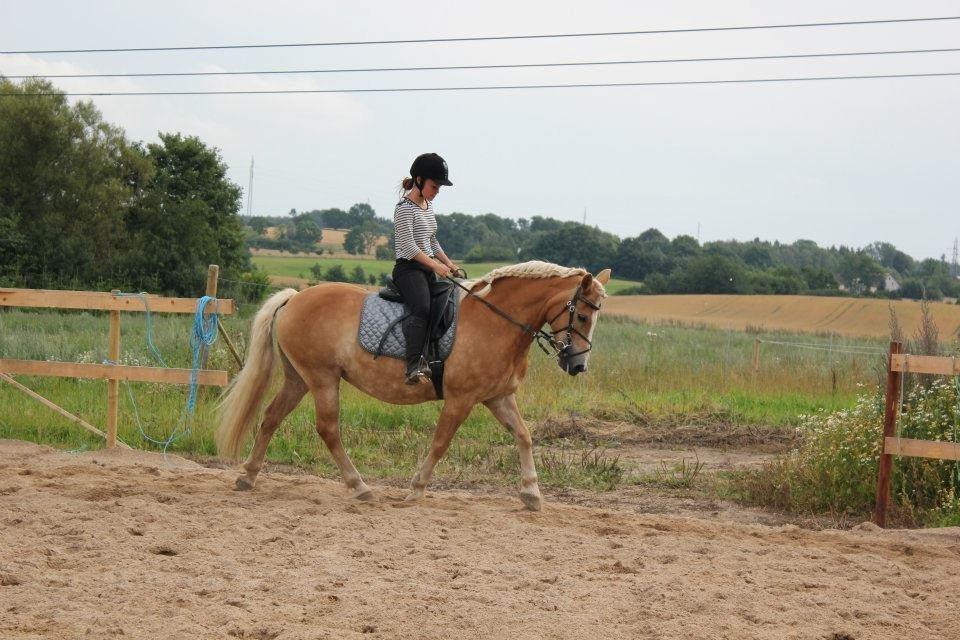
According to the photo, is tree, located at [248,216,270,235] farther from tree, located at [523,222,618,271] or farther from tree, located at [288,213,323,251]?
tree, located at [523,222,618,271]

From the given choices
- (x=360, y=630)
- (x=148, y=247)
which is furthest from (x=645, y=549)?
(x=148, y=247)

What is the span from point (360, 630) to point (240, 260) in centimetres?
4176

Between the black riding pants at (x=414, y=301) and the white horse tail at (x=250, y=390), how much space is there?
4.54 ft

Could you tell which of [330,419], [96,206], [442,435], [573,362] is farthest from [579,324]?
[96,206]

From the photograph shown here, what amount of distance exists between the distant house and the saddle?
5356cm

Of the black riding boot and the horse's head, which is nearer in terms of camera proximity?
the horse's head

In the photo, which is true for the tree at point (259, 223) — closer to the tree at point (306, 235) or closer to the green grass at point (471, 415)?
the tree at point (306, 235)

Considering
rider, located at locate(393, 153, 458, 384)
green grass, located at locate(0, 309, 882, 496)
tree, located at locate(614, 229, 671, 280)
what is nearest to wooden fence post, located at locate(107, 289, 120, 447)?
green grass, located at locate(0, 309, 882, 496)

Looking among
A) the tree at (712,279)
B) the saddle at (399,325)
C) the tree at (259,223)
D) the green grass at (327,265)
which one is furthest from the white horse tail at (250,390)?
the tree at (259,223)

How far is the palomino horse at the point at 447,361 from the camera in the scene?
772 centimetres

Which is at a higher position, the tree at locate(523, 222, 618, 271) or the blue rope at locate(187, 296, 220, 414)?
the tree at locate(523, 222, 618, 271)

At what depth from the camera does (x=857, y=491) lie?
8.71m

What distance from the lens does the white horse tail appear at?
8.37 meters

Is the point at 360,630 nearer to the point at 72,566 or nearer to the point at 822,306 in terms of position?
the point at 72,566
